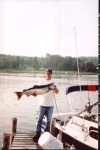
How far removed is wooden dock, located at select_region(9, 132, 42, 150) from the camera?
7242 millimetres

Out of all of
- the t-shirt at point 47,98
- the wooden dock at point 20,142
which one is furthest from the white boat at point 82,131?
the wooden dock at point 20,142

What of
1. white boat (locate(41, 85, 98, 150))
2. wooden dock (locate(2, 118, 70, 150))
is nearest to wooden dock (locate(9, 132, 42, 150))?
wooden dock (locate(2, 118, 70, 150))

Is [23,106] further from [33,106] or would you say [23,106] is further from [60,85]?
[60,85]

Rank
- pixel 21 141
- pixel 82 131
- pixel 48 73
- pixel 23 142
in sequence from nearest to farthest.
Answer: pixel 48 73 → pixel 23 142 → pixel 21 141 → pixel 82 131

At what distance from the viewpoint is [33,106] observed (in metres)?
A: 22.7

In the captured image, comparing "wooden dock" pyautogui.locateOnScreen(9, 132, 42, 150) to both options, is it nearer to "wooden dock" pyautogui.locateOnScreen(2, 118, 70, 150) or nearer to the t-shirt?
"wooden dock" pyautogui.locateOnScreen(2, 118, 70, 150)

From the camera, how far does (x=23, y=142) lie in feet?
25.2

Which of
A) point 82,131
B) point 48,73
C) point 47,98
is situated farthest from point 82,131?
point 48,73

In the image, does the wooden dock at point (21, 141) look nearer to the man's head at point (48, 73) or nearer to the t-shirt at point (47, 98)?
the t-shirt at point (47, 98)

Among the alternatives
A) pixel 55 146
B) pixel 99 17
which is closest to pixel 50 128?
pixel 55 146

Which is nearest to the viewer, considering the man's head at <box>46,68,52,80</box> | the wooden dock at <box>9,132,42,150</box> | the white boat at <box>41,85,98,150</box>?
the wooden dock at <box>9,132,42,150</box>

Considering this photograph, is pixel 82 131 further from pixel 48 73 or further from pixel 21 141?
pixel 48 73

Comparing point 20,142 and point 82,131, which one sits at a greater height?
point 82,131

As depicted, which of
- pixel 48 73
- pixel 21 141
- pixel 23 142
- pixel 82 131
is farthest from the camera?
pixel 82 131
